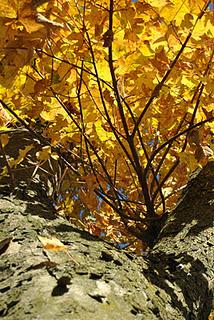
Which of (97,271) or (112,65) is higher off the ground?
(112,65)

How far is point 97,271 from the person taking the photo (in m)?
1.12

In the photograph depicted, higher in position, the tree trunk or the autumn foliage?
the autumn foliage

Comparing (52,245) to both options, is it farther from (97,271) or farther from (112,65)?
(112,65)

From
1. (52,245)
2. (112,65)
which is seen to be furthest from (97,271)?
(112,65)

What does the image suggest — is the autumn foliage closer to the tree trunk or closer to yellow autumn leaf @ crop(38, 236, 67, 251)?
the tree trunk

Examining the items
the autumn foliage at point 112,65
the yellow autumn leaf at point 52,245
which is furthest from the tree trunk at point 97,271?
the autumn foliage at point 112,65

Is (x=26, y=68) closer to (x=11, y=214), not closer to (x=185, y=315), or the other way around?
(x=11, y=214)

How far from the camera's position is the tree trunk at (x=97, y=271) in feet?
3.01

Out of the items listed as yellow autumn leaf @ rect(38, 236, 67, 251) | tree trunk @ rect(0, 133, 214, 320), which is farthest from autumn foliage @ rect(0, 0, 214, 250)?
yellow autumn leaf @ rect(38, 236, 67, 251)

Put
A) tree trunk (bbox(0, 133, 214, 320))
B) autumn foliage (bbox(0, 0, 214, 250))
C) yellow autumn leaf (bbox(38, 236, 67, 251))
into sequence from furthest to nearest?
autumn foliage (bbox(0, 0, 214, 250)) → yellow autumn leaf (bbox(38, 236, 67, 251)) → tree trunk (bbox(0, 133, 214, 320))

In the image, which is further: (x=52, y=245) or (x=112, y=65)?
(x=112, y=65)

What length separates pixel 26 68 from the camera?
5.93 feet

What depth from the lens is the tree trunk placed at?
918 millimetres

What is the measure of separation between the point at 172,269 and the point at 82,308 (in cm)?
62
